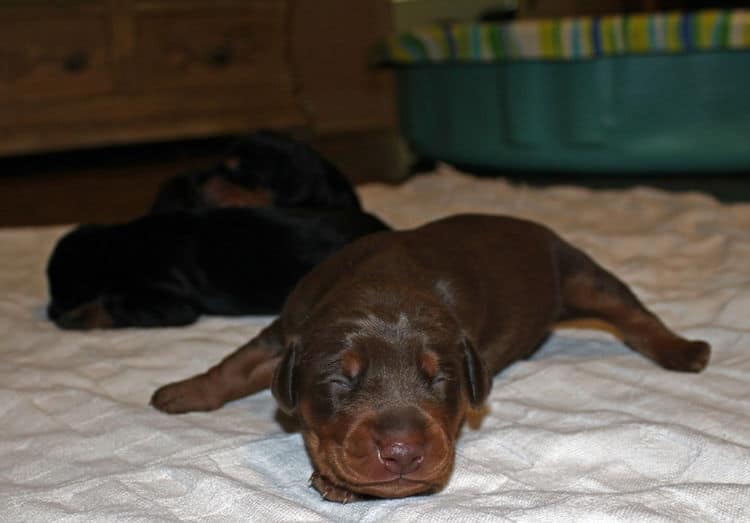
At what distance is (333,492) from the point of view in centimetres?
221

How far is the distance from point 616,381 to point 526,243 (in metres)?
0.49

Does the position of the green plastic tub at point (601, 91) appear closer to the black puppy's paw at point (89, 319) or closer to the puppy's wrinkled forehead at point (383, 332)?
the black puppy's paw at point (89, 319)

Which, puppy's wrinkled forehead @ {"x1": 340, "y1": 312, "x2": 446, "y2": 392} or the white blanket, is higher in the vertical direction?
puppy's wrinkled forehead @ {"x1": 340, "y1": 312, "x2": 446, "y2": 392}

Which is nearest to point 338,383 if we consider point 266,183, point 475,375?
point 475,375

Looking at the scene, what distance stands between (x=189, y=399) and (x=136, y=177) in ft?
16.0

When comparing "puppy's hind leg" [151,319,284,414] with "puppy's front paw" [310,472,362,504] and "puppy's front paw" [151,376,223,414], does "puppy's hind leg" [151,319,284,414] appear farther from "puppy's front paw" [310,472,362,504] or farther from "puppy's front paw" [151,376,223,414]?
"puppy's front paw" [310,472,362,504]

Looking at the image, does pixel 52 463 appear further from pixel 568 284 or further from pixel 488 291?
pixel 568 284

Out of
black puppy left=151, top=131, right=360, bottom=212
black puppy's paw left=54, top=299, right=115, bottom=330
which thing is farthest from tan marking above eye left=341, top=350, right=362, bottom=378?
black puppy left=151, top=131, right=360, bottom=212

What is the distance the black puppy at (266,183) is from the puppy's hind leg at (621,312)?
1810mm

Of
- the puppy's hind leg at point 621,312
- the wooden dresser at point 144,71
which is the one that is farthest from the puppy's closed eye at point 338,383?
the wooden dresser at point 144,71

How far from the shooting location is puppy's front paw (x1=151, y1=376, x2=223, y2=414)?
8.97 ft

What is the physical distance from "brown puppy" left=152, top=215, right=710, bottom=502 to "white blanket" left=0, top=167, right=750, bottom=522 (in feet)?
0.33

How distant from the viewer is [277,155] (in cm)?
490

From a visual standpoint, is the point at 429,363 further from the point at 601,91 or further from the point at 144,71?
the point at 144,71
